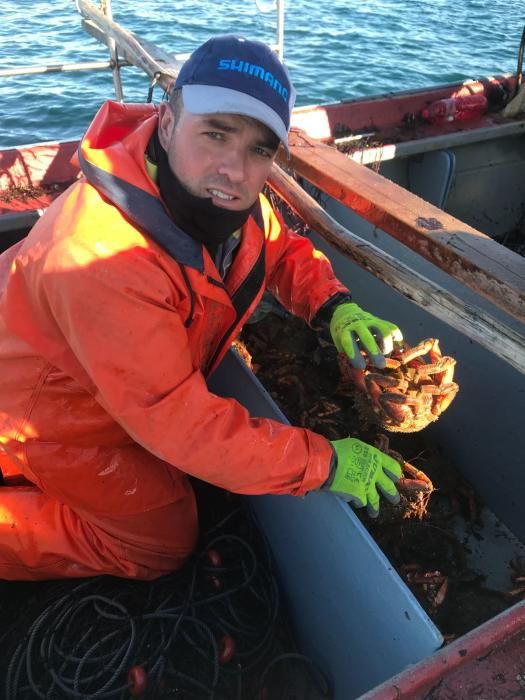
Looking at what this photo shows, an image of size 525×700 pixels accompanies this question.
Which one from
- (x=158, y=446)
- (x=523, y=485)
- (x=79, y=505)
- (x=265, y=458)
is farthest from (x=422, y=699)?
(x=523, y=485)

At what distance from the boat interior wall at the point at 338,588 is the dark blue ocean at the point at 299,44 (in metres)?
8.21

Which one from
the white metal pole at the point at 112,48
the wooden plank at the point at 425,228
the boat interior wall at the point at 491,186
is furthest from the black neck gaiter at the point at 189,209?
the boat interior wall at the point at 491,186

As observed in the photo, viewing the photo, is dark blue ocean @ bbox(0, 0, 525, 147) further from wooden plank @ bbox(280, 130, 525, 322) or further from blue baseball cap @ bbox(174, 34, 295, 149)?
blue baseball cap @ bbox(174, 34, 295, 149)

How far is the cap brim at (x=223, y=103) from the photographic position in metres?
1.91

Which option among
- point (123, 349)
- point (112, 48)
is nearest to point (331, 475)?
point (123, 349)

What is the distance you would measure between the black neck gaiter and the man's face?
0.02 m

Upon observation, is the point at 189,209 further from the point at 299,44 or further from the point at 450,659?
the point at 299,44

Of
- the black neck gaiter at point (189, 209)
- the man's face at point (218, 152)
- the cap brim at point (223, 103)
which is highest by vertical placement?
the cap brim at point (223, 103)

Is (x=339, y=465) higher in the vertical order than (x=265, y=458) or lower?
lower

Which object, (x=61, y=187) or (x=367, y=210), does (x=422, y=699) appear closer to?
(x=367, y=210)

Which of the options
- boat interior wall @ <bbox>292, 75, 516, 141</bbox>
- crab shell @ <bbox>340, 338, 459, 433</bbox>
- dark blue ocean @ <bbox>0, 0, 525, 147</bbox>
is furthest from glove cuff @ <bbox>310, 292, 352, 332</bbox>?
dark blue ocean @ <bbox>0, 0, 525, 147</bbox>

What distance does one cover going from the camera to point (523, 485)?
3.30 m

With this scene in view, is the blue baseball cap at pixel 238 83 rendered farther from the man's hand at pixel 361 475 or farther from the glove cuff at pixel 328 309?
the man's hand at pixel 361 475

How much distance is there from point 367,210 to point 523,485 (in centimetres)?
194
